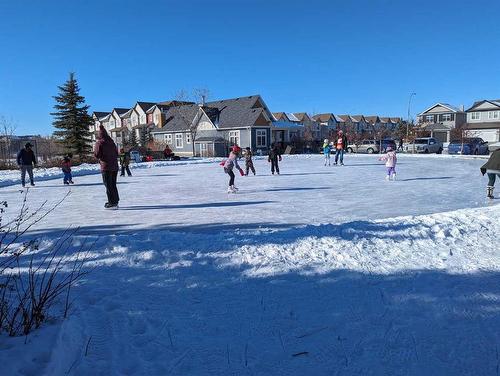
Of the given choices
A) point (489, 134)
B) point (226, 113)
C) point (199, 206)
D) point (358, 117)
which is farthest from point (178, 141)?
point (358, 117)

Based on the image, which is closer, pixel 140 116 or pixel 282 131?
pixel 282 131

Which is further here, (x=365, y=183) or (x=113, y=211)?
(x=365, y=183)

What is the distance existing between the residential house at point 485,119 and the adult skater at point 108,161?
6503cm

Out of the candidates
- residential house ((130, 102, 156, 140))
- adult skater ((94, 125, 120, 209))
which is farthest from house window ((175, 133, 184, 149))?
adult skater ((94, 125, 120, 209))

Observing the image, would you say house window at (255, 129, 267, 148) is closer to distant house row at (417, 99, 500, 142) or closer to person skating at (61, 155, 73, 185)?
person skating at (61, 155, 73, 185)

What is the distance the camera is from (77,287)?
411 centimetres

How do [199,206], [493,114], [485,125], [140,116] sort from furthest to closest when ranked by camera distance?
[140,116] → [493,114] → [485,125] → [199,206]

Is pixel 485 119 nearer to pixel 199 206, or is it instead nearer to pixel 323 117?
pixel 323 117

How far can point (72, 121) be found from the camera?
35312 millimetres

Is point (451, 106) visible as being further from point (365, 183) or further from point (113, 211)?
point (113, 211)

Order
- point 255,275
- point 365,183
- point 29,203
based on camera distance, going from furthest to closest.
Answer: point 365,183, point 29,203, point 255,275

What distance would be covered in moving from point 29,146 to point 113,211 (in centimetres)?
791

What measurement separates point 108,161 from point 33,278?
5380 mm

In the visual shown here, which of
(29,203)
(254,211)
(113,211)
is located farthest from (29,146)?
(254,211)
